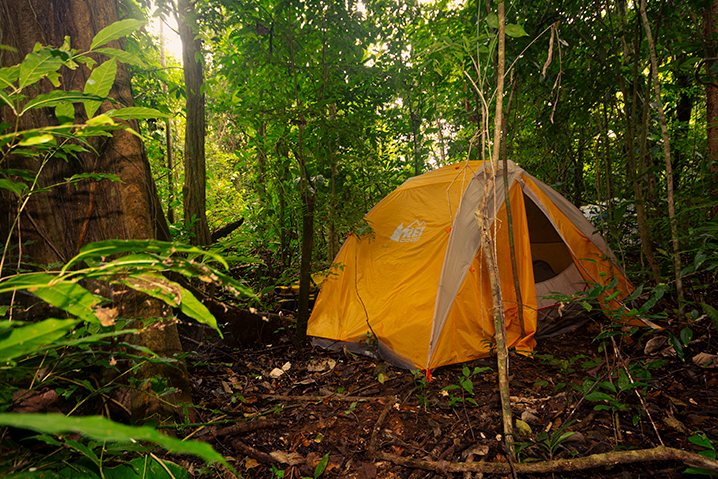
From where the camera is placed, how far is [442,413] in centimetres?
214

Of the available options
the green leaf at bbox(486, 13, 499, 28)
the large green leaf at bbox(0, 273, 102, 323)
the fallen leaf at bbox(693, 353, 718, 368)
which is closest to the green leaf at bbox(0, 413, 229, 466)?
the large green leaf at bbox(0, 273, 102, 323)

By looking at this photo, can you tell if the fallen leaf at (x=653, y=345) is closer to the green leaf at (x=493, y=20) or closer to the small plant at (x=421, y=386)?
the small plant at (x=421, y=386)

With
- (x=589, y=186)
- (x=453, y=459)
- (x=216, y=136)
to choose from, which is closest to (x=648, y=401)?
(x=453, y=459)

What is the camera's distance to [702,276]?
3.49 meters

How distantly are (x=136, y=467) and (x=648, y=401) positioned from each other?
2.55 metres

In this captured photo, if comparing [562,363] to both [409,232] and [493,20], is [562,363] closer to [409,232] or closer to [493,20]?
[409,232]

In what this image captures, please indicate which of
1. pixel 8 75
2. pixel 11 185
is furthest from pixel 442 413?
pixel 8 75

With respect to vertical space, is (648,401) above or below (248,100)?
below

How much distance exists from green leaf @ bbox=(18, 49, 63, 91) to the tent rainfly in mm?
2319

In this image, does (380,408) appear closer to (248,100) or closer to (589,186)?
(248,100)

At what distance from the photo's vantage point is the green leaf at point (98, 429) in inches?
10.5

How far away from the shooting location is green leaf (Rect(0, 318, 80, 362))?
34 centimetres

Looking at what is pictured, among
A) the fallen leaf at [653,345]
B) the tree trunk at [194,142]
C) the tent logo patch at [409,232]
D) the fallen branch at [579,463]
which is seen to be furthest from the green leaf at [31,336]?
the fallen leaf at [653,345]

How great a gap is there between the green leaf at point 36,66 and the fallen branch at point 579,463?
194cm
